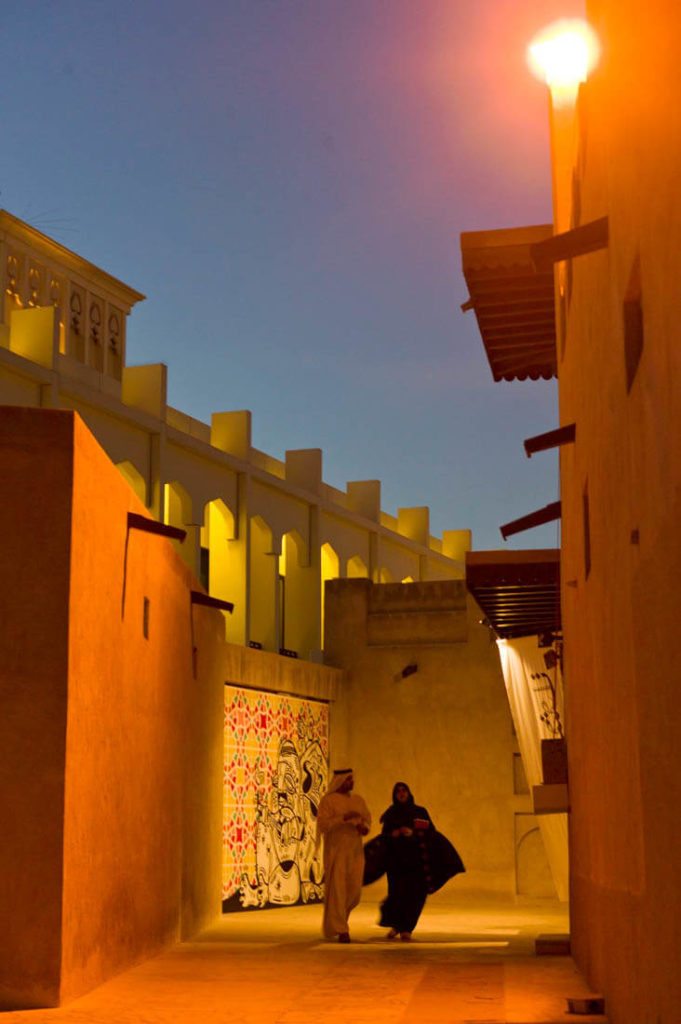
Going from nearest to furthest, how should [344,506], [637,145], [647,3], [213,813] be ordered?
[647,3], [637,145], [213,813], [344,506]

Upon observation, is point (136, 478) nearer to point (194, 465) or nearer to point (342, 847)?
point (194, 465)

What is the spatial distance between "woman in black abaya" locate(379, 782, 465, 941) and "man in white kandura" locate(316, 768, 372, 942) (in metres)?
0.26

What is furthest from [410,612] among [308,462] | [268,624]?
[308,462]

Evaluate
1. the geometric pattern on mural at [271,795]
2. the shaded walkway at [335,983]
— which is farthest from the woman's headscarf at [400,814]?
the geometric pattern on mural at [271,795]

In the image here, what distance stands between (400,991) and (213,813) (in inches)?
232

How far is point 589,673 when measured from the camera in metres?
8.15

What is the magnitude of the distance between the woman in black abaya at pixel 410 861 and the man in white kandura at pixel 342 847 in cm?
26

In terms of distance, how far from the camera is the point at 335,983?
30.2 feet

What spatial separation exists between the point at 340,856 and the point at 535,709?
234 centimetres

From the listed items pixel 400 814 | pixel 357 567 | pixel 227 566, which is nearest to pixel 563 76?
pixel 400 814

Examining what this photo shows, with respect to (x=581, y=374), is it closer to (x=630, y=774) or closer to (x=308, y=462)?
(x=630, y=774)

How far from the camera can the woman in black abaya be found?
12.8 metres

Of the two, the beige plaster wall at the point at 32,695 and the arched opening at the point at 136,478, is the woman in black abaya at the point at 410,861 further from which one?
the arched opening at the point at 136,478

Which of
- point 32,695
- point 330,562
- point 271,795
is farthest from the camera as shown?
point 330,562
